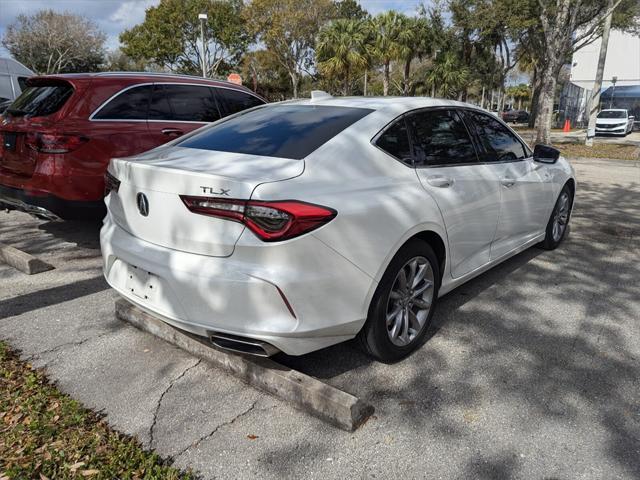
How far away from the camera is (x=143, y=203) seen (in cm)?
271

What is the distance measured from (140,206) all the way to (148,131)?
2702mm

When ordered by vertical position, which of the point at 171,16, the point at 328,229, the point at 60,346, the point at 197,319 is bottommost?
the point at 60,346

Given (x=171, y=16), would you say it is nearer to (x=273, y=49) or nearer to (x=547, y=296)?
(x=273, y=49)

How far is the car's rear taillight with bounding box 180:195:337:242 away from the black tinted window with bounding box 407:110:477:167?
1.09 metres

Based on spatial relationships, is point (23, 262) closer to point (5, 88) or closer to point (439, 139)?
point (439, 139)

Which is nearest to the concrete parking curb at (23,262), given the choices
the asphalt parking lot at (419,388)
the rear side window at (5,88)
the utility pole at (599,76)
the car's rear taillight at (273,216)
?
the asphalt parking lot at (419,388)

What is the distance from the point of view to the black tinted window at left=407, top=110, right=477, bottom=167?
3217 mm

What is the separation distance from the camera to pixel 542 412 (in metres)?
2.62

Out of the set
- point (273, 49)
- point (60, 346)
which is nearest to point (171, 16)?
point (273, 49)

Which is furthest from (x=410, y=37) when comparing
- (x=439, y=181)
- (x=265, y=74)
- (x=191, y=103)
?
(x=439, y=181)

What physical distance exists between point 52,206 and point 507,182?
397 cm

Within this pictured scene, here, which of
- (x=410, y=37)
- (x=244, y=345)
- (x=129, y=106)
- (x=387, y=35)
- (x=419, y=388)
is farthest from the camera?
(x=387, y=35)

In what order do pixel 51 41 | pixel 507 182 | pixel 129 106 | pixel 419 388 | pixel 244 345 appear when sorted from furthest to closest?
pixel 51 41, pixel 129 106, pixel 507 182, pixel 419 388, pixel 244 345

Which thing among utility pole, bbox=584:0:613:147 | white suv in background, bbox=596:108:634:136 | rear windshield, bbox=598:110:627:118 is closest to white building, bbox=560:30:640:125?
rear windshield, bbox=598:110:627:118
